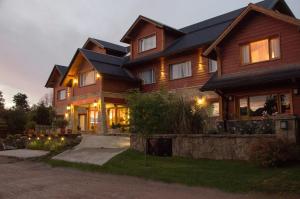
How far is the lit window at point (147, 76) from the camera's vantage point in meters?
26.3

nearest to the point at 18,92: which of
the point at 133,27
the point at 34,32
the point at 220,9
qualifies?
the point at 34,32

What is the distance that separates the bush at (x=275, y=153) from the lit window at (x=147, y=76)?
15.2m

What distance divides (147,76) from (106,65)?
347 cm

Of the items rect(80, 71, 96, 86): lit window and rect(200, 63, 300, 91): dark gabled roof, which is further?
rect(80, 71, 96, 86): lit window

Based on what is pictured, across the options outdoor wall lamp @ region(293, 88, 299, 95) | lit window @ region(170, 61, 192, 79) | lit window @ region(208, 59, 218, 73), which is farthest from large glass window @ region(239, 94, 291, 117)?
lit window @ region(170, 61, 192, 79)

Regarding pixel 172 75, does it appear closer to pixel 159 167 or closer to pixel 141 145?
pixel 141 145

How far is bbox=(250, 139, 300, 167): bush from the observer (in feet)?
37.3

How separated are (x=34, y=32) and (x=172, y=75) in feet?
52.3

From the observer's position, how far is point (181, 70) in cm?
2430

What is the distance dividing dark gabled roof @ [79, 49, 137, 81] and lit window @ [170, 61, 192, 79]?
3476 mm

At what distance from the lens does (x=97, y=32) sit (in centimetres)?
12800

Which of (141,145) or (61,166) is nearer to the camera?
(61,166)

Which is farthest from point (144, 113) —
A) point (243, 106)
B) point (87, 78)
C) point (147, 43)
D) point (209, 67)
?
point (87, 78)

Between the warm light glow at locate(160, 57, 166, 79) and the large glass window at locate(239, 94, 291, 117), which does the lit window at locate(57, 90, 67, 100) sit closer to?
the warm light glow at locate(160, 57, 166, 79)
